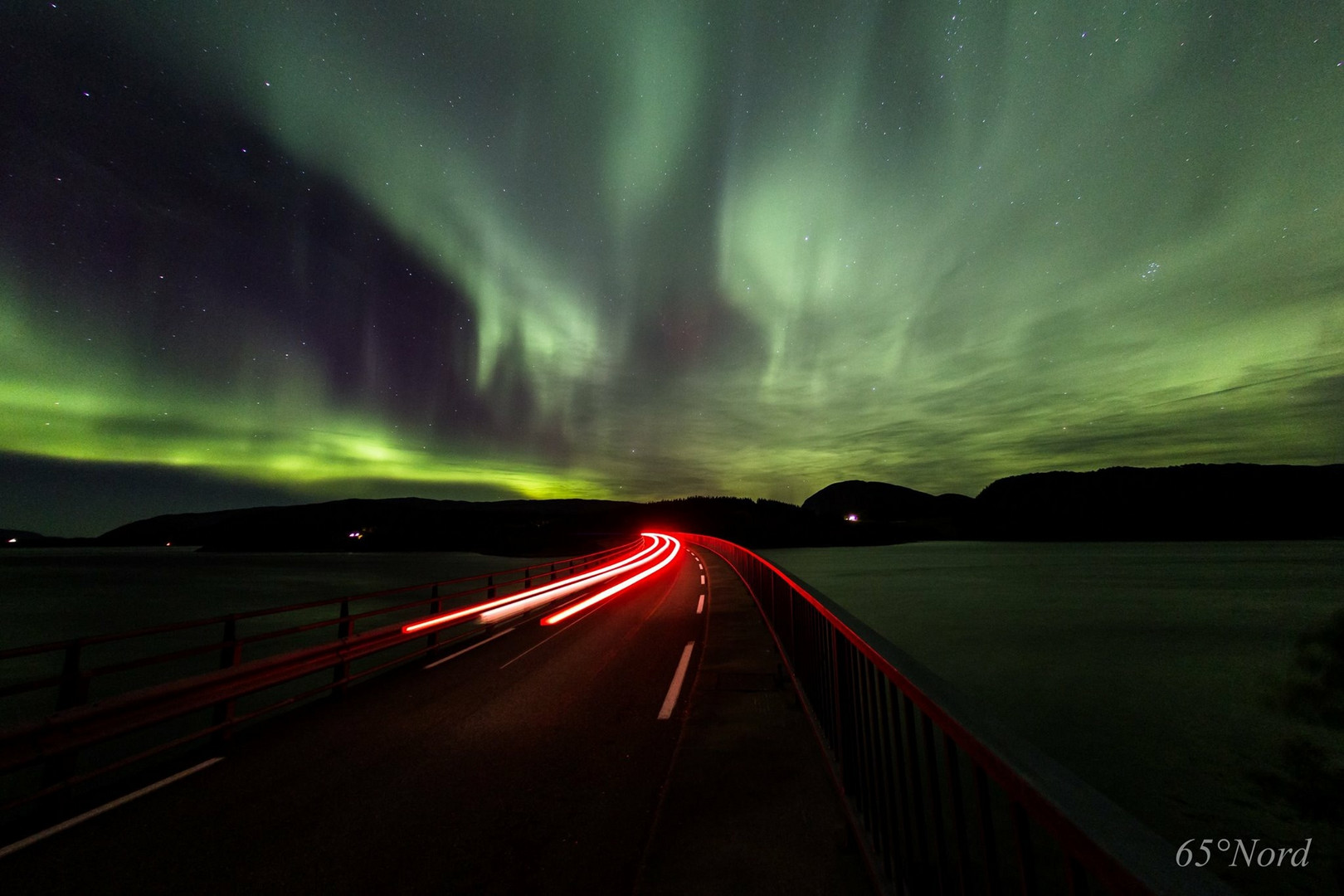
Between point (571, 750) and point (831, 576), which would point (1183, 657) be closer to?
point (571, 750)

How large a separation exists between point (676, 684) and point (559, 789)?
3.32 meters

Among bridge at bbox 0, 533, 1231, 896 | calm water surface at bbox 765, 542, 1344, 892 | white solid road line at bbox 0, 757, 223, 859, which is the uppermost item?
bridge at bbox 0, 533, 1231, 896

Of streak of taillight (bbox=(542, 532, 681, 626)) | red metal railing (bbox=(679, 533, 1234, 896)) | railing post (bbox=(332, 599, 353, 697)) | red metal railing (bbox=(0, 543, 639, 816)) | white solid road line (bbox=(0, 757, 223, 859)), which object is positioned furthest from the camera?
streak of taillight (bbox=(542, 532, 681, 626))

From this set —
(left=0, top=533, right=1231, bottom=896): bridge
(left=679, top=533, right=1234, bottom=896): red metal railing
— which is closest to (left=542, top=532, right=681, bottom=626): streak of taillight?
(left=0, top=533, right=1231, bottom=896): bridge

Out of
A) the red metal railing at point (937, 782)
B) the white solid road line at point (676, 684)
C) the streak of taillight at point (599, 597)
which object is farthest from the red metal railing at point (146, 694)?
the red metal railing at point (937, 782)

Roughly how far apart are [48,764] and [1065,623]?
4967cm

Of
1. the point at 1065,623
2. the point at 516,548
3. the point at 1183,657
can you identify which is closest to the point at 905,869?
the point at 1183,657

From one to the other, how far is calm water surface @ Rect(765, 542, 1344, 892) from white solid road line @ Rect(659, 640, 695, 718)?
3731 millimetres

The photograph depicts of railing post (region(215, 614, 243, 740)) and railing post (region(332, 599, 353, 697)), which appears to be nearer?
railing post (region(215, 614, 243, 740))

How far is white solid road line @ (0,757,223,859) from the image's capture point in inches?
167

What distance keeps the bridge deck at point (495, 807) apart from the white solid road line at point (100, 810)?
0.37 ft

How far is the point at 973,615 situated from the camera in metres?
44.0

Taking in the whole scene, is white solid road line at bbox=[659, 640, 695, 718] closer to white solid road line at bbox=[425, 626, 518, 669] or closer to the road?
the road

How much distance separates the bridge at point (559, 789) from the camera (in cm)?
253
